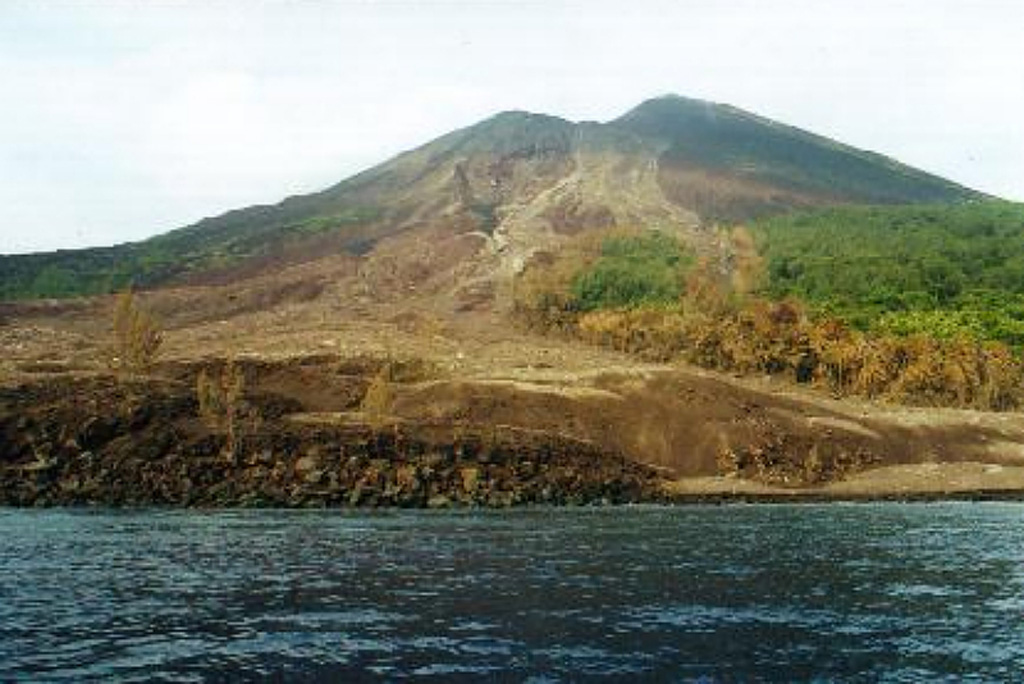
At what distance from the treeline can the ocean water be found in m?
75.0

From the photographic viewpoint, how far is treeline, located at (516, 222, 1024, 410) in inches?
5477

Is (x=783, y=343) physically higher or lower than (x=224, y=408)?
higher

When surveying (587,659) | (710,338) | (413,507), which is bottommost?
(413,507)

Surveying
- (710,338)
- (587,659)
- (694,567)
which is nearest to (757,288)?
(710,338)

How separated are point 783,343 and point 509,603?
113 meters

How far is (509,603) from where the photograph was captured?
37062mm

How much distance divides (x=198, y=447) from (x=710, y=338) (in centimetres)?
7957

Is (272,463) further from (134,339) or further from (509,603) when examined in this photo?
(509,603)

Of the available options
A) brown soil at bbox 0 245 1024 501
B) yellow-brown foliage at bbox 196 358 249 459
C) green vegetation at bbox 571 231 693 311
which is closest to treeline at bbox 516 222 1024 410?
green vegetation at bbox 571 231 693 311

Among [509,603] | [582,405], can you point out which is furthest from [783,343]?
[509,603]

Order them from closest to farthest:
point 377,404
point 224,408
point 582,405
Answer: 1. point 224,408
2. point 377,404
3. point 582,405

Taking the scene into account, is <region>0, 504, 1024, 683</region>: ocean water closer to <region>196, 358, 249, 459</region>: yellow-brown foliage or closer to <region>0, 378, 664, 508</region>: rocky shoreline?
<region>0, 378, 664, 508</region>: rocky shoreline

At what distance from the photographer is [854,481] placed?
103 m

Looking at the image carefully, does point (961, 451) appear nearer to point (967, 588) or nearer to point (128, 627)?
point (967, 588)
